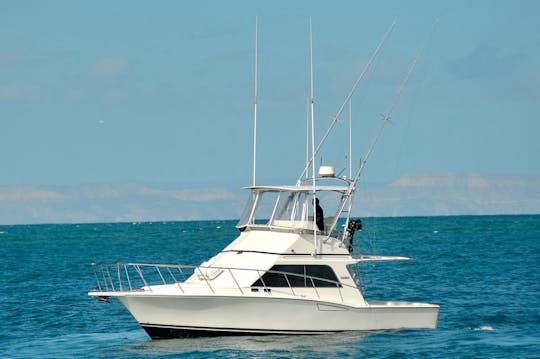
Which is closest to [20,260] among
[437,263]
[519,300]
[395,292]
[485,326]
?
[437,263]

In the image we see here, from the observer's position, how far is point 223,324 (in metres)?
27.3

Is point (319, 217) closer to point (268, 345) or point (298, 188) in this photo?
point (298, 188)

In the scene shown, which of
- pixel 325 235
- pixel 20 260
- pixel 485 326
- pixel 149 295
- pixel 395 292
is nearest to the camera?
pixel 149 295

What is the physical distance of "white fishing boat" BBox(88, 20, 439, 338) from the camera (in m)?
27.2

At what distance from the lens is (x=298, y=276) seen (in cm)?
2823

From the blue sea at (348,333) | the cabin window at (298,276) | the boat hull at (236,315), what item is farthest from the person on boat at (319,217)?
the boat hull at (236,315)

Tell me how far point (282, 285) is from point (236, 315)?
1456 millimetres

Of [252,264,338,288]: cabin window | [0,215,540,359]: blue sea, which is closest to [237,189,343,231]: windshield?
[252,264,338,288]: cabin window

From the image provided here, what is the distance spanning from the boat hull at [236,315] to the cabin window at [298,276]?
694mm

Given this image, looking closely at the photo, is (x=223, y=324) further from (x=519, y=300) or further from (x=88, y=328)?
(x=519, y=300)

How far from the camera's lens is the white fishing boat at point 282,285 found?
27.2m

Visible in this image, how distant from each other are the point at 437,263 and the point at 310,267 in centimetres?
3623

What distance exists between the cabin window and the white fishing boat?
24mm

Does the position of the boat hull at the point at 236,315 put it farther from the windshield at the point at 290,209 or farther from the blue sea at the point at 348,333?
the windshield at the point at 290,209
